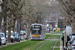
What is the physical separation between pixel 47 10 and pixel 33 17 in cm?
1458

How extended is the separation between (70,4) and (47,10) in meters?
39.3

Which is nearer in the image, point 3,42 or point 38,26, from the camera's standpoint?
point 3,42

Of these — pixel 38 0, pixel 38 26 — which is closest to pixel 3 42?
pixel 38 26

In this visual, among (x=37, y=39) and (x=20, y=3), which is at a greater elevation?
(x=20, y=3)

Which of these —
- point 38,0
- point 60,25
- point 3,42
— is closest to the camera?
point 3,42

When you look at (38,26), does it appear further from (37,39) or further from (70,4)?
(70,4)

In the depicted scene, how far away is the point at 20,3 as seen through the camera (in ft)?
121

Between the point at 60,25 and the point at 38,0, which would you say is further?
the point at 60,25

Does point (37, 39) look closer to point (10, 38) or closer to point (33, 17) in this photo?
point (10, 38)

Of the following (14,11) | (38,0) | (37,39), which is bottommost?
(37,39)

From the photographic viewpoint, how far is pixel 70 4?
139 feet

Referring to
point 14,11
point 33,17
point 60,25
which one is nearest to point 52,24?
point 60,25

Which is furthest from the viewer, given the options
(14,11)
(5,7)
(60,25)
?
(60,25)

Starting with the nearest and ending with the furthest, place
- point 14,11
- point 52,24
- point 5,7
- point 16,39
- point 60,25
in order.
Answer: point 5,7
point 14,11
point 16,39
point 60,25
point 52,24
